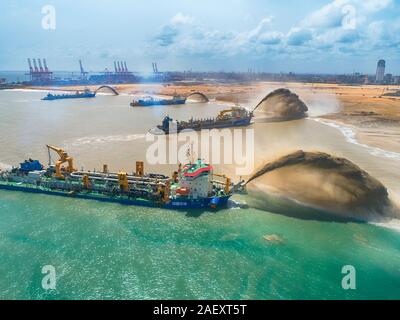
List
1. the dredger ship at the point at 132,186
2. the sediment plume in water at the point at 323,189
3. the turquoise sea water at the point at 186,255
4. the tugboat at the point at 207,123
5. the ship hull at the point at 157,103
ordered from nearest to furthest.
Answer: the turquoise sea water at the point at 186,255
the sediment plume in water at the point at 323,189
the dredger ship at the point at 132,186
the tugboat at the point at 207,123
the ship hull at the point at 157,103

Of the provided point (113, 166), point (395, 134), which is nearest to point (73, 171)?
point (113, 166)

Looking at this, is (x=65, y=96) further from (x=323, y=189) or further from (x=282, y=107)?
(x=323, y=189)

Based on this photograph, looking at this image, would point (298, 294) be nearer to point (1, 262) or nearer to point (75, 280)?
point (75, 280)

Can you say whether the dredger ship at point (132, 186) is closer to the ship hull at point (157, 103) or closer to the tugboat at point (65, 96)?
the ship hull at point (157, 103)

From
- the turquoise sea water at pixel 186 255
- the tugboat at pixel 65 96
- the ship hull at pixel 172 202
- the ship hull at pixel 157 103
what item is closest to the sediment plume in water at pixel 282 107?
the ship hull at pixel 157 103

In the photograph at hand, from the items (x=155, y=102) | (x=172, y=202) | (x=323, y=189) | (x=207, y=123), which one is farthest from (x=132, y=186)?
(x=155, y=102)

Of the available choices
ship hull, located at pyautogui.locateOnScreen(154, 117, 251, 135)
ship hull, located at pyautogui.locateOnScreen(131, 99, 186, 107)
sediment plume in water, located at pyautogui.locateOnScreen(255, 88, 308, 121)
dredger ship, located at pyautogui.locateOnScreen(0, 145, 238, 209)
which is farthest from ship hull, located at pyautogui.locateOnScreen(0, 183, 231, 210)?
ship hull, located at pyautogui.locateOnScreen(131, 99, 186, 107)

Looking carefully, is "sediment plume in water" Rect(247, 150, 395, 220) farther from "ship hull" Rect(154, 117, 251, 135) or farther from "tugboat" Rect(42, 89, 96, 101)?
"tugboat" Rect(42, 89, 96, 101)
